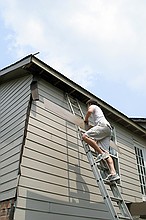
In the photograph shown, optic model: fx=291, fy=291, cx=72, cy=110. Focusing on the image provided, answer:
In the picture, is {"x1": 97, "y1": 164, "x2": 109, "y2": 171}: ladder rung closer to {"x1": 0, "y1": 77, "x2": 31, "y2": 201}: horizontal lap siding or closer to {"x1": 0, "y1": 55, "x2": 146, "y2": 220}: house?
{"x1": 0, "y1": 55, "x2": 146, "y2": 220}: house

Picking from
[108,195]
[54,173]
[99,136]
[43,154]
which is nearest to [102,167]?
[99,136]

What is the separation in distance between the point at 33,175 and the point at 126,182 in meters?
3.51

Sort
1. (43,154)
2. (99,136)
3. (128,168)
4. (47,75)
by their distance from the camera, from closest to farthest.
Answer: (99,136), (43,154), (47,75), (128,168)

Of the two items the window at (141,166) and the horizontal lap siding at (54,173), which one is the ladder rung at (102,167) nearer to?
the horizontal lap siding at (54,173)

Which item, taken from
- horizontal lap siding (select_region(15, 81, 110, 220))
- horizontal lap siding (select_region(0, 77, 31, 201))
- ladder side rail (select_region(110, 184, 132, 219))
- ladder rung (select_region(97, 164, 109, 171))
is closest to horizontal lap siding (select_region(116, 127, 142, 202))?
horizontal lap siding (select_region(15, 81, 110, 220))

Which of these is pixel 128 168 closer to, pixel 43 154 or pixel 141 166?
pixel 141 166

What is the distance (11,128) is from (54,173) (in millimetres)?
1398

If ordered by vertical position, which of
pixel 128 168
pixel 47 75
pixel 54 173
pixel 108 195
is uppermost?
pixel 47 75

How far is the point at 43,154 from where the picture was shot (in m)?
5.79

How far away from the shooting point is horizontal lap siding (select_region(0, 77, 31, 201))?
5.36 meters

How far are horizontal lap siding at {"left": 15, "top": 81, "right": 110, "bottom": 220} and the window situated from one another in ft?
8.93

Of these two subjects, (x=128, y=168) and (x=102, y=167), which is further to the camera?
(x=128, y=168)

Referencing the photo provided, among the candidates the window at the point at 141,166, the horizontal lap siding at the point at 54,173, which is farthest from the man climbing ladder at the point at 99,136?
the window at the point at 141,166

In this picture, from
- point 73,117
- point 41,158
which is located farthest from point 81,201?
point 73,117
